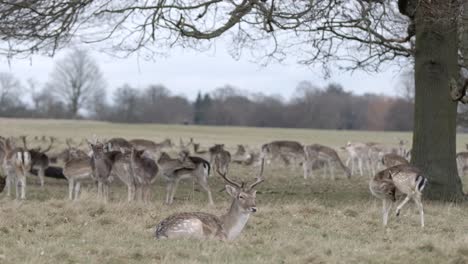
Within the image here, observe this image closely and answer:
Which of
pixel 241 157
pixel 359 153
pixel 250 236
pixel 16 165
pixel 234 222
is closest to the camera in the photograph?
pixel 234 222

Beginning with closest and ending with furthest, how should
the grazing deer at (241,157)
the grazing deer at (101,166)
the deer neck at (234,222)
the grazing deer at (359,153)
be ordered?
the deer neck at (234,222) < the grazing deer at (101,166) < the grazing deer at (359,153) < the grazing deer at (241,157)

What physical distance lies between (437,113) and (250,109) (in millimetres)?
81421

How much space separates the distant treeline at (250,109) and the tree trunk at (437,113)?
75162mm

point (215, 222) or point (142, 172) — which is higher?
point (142, 172)

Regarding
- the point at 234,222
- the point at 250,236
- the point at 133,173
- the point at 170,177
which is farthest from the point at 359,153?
the point at 234,222

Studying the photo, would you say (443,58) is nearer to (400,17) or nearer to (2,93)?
(400,17)

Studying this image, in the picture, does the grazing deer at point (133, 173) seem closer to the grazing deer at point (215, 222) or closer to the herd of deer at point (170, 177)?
the herd of deer at point (170, 177)

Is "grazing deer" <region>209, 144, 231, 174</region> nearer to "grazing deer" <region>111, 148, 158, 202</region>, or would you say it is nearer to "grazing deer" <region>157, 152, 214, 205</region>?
"grazing deer" <region>157, 152, 214, 205</region>

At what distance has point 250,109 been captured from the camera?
95500 mm

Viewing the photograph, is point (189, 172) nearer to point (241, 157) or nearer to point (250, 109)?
point (241, 157)

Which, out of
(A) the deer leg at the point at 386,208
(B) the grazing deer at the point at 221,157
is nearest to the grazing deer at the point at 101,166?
(A) the deer leg at the point at 386,208

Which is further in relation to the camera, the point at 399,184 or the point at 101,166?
the point at 101,166

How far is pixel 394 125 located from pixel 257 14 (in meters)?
81.2

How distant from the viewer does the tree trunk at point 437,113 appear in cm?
1409
